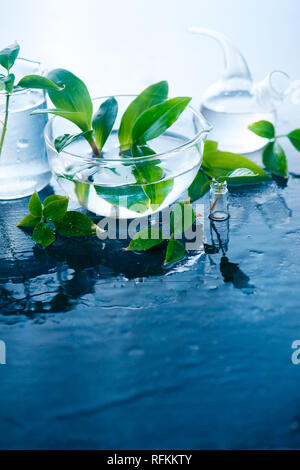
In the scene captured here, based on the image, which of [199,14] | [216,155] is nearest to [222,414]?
[216,155]

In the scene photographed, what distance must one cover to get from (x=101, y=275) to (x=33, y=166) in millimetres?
193

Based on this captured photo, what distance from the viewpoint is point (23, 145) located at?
2.30 ft

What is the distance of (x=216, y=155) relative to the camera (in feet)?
2.35

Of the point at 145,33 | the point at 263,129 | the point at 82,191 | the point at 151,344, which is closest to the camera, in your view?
the point at 151,344

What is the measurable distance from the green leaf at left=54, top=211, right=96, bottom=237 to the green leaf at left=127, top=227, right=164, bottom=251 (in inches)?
2.2

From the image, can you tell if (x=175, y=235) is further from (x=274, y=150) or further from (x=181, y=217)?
(x=274, y=150)

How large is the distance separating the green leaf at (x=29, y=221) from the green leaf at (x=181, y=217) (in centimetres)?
16

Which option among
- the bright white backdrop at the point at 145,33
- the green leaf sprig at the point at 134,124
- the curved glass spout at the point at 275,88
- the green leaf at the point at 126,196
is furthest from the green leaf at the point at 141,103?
the bright white backdrop at the point at 145,33

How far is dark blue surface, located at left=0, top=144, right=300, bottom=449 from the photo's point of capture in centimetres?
46

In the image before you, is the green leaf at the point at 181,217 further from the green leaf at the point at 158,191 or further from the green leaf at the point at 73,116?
the green leaf at the point at 73,116

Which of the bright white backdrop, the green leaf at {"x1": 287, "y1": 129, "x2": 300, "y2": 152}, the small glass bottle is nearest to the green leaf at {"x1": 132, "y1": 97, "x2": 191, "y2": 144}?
the small glass bottle

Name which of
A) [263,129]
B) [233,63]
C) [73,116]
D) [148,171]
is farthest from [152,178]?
[233,63]

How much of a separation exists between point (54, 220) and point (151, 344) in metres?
0.20
